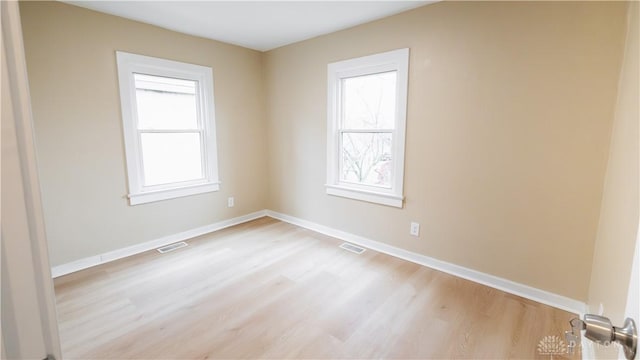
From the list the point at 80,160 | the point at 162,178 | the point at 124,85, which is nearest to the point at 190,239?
the point at 162,178

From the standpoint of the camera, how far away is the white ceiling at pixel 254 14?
254 cm

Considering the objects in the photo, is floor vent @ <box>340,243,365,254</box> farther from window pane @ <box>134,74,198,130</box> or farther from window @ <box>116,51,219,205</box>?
window pane @ <box>134,74,198,130</box>

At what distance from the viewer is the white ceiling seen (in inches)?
100.0

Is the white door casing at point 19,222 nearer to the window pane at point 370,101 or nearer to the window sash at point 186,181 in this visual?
the window pane at point 370,101

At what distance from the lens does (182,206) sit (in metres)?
3.46

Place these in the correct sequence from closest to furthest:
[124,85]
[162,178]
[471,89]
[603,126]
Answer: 1. [603,126]
2. [471,89]
3. [124,85]
4. [162,178]

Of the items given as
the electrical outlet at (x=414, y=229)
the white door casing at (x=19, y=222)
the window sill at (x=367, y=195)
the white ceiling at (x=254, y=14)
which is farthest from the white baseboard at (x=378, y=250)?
the white door casing at (x=19, y=222)

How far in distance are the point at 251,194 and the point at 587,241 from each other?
3.55 meters

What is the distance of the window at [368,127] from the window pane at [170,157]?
1619 mm

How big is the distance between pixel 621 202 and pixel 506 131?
1009mm

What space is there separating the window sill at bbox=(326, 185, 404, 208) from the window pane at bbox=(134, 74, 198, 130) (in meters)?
1.83

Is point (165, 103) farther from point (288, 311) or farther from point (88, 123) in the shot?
point (288, 311)

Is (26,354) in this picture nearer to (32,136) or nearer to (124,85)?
(32,136)

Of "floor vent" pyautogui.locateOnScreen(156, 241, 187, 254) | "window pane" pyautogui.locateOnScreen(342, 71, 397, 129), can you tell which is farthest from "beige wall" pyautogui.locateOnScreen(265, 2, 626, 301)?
"floor vent" pyautogui.locateOnScreen(156, 241, 187, 254)
